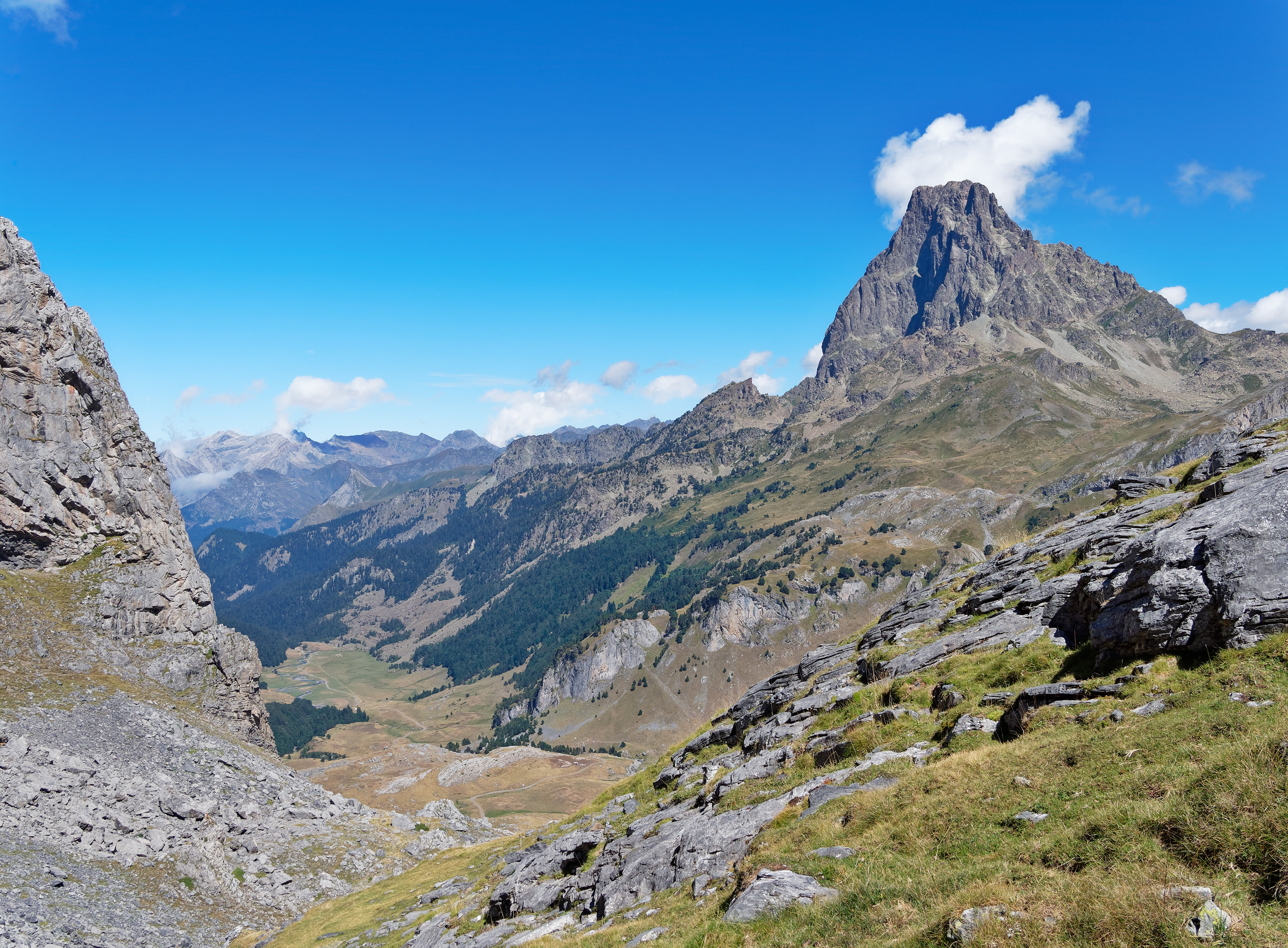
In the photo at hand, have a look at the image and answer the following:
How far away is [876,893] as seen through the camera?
456 inches

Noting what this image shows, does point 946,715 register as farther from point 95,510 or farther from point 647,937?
point 95,510

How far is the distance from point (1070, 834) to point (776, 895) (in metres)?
5.68

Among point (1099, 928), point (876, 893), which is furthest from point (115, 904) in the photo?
point (1099, 928)

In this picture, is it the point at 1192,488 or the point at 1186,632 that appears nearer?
the point at 1186,632

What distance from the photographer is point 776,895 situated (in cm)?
1281

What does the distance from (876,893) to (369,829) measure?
71.8 metres

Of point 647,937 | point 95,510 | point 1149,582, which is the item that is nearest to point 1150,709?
point 1149,582

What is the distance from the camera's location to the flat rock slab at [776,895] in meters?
12.5

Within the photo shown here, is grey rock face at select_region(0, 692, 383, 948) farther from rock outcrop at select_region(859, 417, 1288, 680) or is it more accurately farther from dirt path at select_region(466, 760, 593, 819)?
dirt path at select_region(466, 760, 593, 819)

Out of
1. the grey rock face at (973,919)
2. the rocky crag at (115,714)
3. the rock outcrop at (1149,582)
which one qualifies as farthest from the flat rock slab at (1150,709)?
the rocky crag at (115,714)

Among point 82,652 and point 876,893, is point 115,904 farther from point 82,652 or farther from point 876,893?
point 876,893

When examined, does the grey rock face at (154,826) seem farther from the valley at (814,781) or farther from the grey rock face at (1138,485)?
the grey rock face at (1138,485)

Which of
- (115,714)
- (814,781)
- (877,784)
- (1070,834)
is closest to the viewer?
(1070,834)

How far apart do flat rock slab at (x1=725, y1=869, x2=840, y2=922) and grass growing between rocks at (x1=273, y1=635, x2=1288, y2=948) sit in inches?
9.4
